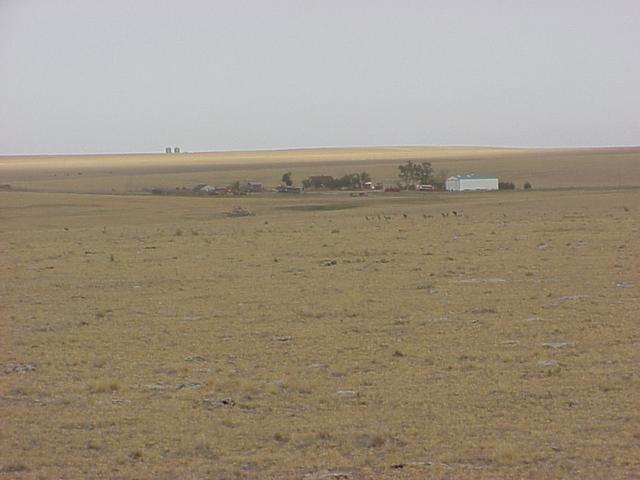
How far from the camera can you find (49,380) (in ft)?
42.3

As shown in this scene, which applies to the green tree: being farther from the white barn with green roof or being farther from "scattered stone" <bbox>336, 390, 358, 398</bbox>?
"scattered stone" <bbox>336, 390, 358, 398</bbox>

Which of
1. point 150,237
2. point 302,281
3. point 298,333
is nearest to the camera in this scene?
point 298,333

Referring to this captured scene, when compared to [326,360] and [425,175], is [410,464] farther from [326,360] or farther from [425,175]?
[425,175]

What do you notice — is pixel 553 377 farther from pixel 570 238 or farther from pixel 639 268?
pixel 570 238

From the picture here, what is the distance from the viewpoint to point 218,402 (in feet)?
37.9

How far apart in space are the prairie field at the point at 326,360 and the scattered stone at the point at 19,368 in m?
0.03

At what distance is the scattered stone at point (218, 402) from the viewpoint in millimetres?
11393

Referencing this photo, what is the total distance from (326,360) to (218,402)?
2.66 meters

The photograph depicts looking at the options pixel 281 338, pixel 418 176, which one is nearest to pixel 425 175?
pixel 418 176

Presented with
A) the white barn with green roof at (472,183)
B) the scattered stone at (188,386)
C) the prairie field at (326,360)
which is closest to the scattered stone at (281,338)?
the prairie field at (326,360)

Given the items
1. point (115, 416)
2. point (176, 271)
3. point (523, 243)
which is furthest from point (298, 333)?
point (523, 243)

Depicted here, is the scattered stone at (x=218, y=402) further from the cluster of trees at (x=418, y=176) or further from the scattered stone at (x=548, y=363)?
the cluster of trees at (x=418, y=176)

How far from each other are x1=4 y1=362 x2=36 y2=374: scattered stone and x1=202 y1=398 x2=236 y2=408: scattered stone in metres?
3.21

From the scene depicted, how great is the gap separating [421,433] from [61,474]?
3.43 metres
